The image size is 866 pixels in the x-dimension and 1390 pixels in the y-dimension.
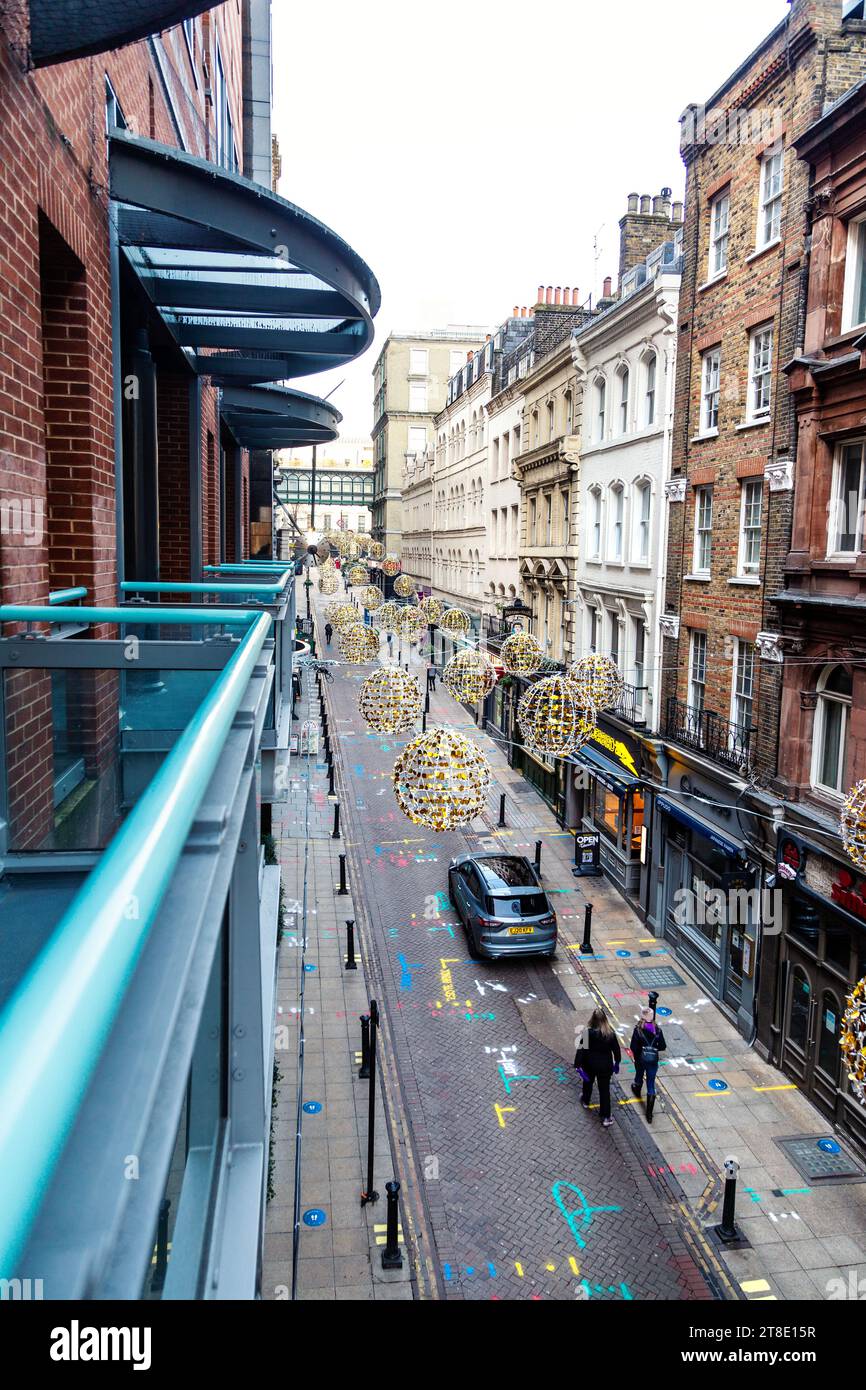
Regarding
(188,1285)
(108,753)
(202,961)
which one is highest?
(202,961)

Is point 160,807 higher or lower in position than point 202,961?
higher

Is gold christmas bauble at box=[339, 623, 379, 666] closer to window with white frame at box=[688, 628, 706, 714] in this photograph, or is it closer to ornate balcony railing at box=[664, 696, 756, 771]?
ornate balcony railing at box=[664, 696, 756, 771]

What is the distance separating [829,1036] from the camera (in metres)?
14.0

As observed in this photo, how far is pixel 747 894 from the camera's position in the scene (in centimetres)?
1650

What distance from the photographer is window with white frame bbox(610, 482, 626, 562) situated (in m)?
23.5

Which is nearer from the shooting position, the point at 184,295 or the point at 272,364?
the point at 184,295

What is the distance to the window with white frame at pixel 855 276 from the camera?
13.6m

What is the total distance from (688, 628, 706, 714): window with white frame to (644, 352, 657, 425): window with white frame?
18.0ft

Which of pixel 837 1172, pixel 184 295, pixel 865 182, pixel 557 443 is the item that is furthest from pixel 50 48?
pixel 557 443

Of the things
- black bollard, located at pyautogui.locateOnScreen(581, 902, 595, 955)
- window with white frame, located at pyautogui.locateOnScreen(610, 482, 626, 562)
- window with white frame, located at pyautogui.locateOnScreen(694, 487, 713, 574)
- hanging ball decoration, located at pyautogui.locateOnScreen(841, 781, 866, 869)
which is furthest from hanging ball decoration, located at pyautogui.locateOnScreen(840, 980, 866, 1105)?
window with white frame, located at pyautogui.locateOnScreen(610, 482, 626, 562)

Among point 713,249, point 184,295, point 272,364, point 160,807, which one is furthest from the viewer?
point 713,249

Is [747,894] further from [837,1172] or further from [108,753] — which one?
[108,753]

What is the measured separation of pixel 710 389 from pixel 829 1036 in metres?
12.1

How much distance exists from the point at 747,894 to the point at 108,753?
14.8 m
